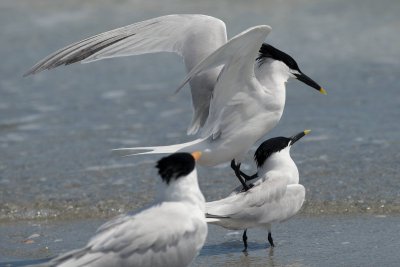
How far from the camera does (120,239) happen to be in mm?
3988

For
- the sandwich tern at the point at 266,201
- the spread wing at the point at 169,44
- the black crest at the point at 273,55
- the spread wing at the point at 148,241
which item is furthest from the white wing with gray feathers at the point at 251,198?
the spread wing at the point at 148,241

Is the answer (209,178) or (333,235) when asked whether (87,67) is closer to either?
(209,178)

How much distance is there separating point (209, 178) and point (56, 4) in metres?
6.79

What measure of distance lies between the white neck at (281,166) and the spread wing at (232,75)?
319mm

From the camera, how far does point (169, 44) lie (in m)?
5.71

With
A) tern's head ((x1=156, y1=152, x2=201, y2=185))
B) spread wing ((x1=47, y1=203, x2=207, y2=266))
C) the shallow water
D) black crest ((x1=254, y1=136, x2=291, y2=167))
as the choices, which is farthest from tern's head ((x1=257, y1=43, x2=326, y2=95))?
spread wing ((x1=47, y1=203, x2=207, y2=266))

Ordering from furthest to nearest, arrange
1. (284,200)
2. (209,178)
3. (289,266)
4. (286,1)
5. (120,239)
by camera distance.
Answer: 1. (286,1)
2. (209,178)
3. (284,200)
4. (289,266)
5. (120,239)

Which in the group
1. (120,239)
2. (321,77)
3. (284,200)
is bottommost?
(321,77)

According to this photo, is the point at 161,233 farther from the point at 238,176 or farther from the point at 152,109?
the point at 152,109

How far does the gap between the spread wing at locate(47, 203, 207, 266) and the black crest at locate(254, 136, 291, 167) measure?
1389 mm

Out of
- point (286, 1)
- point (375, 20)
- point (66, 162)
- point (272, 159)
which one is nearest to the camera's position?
point (272, 159)

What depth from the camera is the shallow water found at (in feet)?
19.9

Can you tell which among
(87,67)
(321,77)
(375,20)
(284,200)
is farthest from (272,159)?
(375,20)

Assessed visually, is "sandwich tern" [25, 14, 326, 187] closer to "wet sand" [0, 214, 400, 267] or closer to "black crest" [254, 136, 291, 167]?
"black crest" [254, 136, 291, 167]
